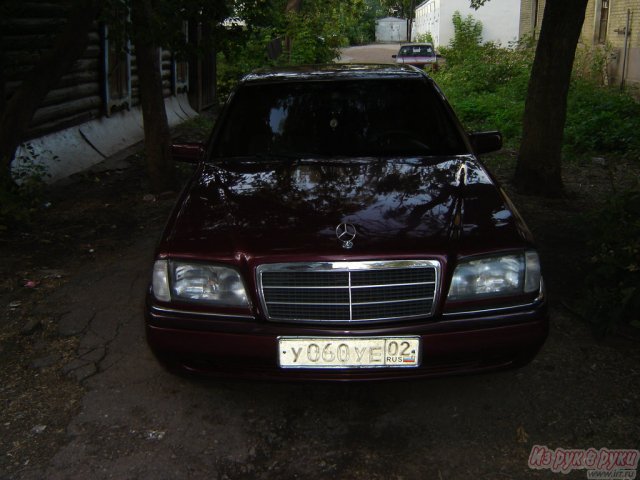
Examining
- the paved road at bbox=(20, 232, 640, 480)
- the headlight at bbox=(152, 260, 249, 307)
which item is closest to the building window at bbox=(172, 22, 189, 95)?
the paved road at bbox=(20, 232, 640, 480)

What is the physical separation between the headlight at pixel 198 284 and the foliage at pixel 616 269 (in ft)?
7.45

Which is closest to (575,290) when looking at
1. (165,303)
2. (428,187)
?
(428,187)

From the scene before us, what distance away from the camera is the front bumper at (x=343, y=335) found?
273 cm

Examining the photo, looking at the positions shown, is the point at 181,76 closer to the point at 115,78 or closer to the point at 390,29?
the point at 115,78

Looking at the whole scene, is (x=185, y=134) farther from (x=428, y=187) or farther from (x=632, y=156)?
(x=428, y=187)

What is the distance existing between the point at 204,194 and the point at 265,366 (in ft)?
3.36

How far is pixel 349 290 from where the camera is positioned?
272cm

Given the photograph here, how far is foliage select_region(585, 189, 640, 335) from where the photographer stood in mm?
3783

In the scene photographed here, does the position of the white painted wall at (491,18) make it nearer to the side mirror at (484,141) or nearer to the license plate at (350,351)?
the side mirror at (484,141)

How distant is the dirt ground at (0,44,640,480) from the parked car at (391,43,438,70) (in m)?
21.7

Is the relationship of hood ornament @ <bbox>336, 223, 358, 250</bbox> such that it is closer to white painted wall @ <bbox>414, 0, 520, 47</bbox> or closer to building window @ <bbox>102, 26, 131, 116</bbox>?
building window @ <bbox>102, 26, 131, 116</bbox>

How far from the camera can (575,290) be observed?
4.56 m

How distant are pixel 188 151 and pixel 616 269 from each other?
8.95ft

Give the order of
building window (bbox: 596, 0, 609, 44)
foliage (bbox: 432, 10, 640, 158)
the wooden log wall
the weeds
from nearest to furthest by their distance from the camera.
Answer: the weeds → the wooden log wall → foliage (bbox: 432, 10, 640, 158) → building window (bbox: 596, 0, 609, 44)
